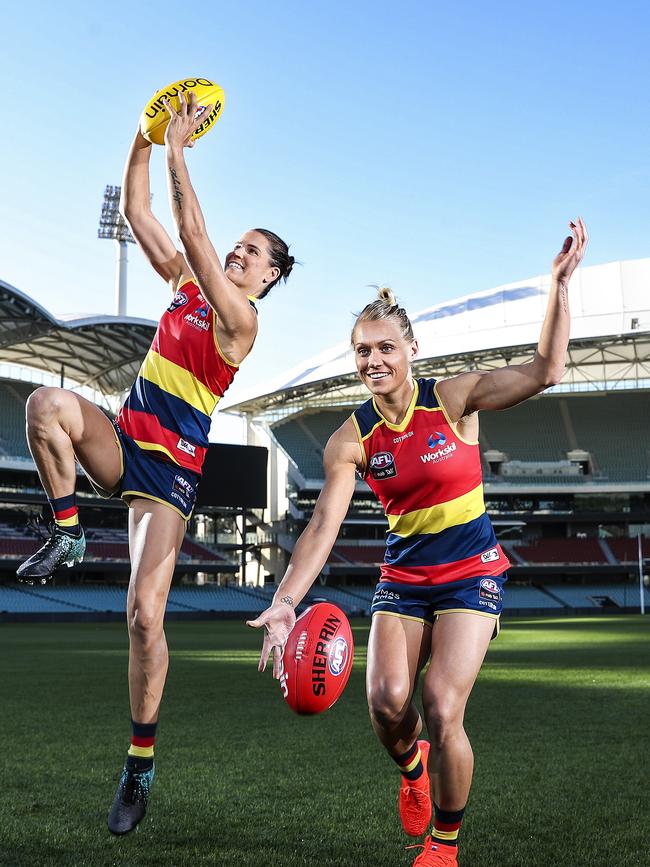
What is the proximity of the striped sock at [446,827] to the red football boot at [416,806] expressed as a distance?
547mm

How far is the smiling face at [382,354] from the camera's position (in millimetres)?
4815

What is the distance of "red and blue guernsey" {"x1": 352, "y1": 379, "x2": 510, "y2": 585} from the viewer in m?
4.84

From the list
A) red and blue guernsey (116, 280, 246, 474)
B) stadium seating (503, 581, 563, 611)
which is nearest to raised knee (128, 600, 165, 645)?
red and blue guernsey (116, 280, 246, 474)

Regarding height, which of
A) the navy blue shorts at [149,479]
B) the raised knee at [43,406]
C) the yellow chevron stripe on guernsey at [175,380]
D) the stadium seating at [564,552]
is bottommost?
the stadium seating at [564,552]

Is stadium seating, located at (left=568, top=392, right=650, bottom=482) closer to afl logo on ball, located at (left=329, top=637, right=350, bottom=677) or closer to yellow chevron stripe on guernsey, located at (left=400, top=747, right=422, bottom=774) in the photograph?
yellow chevron stripe on guernsey, located at (left=400, top=747, right=422, bottom=774)

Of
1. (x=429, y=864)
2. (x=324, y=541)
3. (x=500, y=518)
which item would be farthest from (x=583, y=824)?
(x=500, y=518)

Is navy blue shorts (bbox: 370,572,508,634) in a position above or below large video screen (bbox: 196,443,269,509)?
below

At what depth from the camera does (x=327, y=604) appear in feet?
15.5

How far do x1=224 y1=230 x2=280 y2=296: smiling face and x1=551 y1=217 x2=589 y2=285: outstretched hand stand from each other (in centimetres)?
187

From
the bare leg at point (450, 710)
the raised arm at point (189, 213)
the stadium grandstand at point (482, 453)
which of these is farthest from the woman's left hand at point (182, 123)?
the stadium grandstand at point (482, 453)

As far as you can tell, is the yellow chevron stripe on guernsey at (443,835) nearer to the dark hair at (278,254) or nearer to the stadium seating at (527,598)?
the dark hair at (278,254)

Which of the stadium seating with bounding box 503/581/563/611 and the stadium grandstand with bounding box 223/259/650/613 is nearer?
the stadium grandstand with bounding box 223/259/650/613

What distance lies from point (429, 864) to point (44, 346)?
5298 centimetres

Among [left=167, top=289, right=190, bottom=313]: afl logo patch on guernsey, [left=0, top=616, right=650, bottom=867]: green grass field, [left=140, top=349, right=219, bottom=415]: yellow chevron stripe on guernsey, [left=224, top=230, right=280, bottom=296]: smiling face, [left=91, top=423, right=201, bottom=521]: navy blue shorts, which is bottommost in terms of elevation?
[left=0, top=616, right=650, bottom=867]: green grass field
